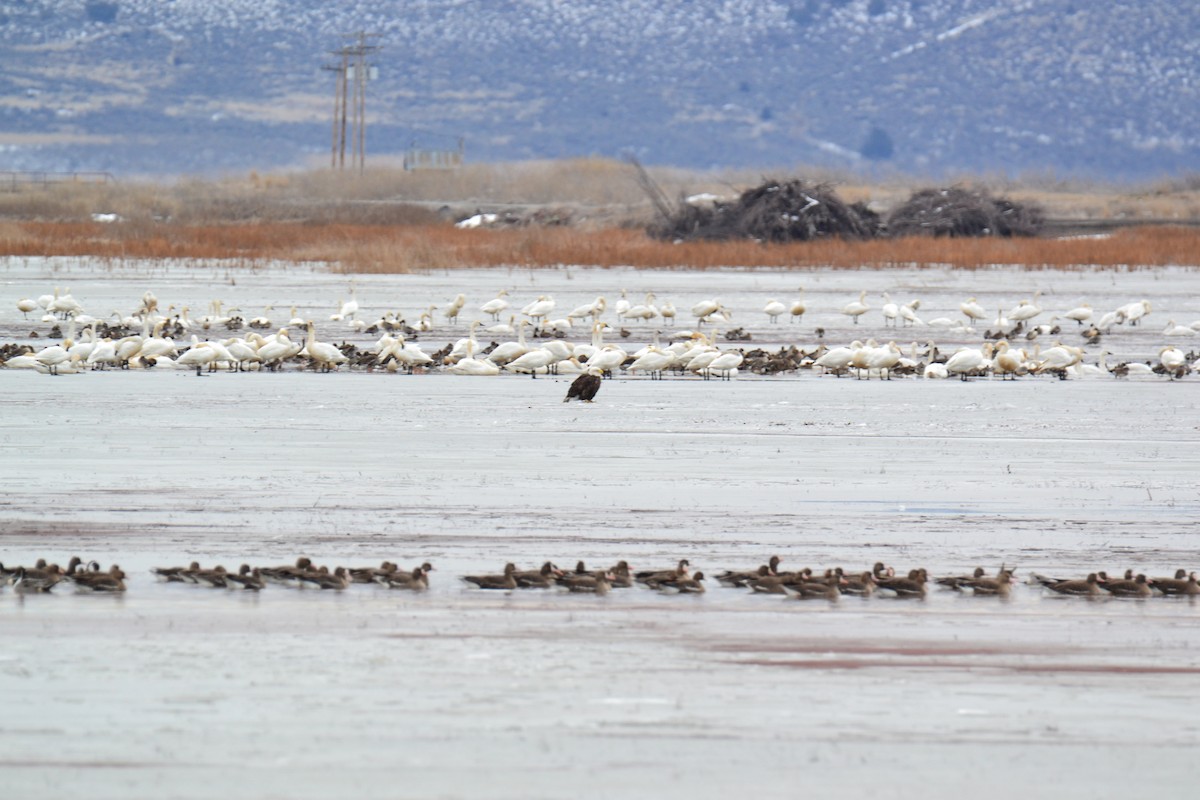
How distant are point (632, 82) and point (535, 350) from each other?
127 metres

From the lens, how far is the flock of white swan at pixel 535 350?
20156mm

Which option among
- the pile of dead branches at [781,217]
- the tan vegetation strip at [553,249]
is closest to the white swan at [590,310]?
the tan vegetation strip at [553,249]

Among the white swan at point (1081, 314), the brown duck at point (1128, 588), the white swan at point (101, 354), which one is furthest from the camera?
the white swan at point (1081, 314)

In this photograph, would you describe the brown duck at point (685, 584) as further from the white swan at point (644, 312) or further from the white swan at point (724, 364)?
the white swan at point (644, 312)

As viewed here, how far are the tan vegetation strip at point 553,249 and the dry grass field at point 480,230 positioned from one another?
0.07 meters

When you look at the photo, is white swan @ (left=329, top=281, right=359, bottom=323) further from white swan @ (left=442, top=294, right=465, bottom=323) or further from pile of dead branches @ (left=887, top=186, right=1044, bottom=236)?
pile of dead branches @ (left=887, top=186, right=1044, bottom=236)

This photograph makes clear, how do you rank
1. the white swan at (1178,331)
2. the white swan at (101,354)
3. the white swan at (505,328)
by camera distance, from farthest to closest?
the white swan at (1178,331)
the white swan at (505,328)
the white swan at (101,354)

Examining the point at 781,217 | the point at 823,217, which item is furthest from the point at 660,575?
the point at 823,217

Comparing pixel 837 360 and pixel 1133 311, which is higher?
pixel 1133 311

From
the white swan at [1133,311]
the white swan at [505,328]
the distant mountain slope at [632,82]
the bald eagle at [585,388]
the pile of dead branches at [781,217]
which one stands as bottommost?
the bald eagle at [585,388]

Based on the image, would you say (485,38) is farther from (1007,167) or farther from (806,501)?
(806,501)

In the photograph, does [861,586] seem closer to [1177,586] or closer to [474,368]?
[1177,586]

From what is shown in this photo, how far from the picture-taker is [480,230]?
51.7 m

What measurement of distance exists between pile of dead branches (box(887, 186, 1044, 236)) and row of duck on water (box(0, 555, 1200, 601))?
37.8m
